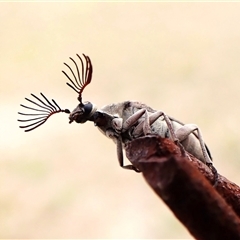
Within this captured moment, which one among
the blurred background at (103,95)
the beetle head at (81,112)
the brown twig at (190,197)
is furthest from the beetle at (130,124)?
the blurred background at (103,95)

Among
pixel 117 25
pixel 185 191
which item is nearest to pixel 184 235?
pixel 117 25

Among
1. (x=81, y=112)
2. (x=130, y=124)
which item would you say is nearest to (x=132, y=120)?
(x=130, y=124)

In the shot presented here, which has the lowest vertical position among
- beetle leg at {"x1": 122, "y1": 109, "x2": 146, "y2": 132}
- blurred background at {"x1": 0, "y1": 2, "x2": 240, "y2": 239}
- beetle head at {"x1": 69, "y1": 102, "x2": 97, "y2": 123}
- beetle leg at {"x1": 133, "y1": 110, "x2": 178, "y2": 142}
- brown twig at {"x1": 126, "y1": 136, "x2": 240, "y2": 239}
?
brown twig at {"x1": 126, "y1": 136, "x2": 240, "y2": 239}

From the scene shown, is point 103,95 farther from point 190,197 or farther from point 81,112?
point 190,197

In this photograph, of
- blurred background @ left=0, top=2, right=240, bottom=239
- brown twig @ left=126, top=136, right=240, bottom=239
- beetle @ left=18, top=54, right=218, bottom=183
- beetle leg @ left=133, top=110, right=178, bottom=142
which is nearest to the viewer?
brown twig @ left=126, top=136, right=240, bottom=239

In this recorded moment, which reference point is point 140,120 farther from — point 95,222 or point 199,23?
point 199,23

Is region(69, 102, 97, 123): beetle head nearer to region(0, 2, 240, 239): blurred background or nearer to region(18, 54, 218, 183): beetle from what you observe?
region(18, 54, 218, 183): beetle

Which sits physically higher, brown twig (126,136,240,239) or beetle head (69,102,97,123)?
beetle head (69,102,97,123)

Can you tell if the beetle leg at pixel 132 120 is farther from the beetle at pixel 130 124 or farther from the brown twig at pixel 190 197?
the brown twig at pixel 190 197

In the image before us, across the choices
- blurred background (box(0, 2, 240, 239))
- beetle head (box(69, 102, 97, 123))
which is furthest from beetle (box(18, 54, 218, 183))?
blurred background (box(0, 2, 240, 239))
